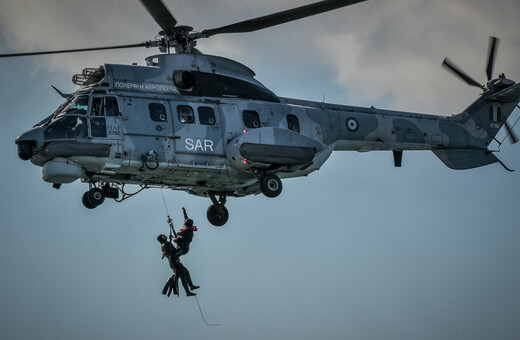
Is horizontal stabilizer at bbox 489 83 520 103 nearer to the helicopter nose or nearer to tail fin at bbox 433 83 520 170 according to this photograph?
tail fin at bbox 433 83 520 170

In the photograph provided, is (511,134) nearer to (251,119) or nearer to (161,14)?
(251,119)

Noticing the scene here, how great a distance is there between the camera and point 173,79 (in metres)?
21.3

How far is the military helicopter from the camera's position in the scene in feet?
65.5

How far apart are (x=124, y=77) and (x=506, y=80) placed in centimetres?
1009

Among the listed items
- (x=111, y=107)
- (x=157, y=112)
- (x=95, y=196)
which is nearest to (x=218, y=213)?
(x=157, y=112)

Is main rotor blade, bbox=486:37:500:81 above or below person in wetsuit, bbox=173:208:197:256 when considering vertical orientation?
above

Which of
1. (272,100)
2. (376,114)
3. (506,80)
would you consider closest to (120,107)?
(272,100)

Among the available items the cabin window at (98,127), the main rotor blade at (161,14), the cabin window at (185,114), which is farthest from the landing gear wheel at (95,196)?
the main rotor blade at (161,14)

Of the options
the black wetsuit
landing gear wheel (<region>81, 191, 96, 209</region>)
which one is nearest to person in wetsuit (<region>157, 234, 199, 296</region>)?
the black wetsuit

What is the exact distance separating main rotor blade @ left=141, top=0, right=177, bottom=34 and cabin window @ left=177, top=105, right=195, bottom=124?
1.78 metres

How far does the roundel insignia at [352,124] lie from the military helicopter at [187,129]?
0.03m

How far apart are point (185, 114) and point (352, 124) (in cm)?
433

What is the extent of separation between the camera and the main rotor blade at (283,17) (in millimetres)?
20469

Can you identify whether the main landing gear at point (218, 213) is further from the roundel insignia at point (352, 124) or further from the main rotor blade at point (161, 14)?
the main rotor blade at point (161, 14)
